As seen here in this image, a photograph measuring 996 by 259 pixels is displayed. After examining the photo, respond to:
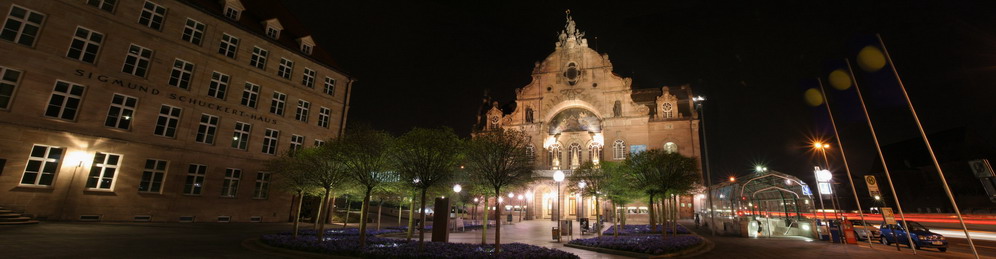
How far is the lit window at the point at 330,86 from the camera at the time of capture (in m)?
36.5

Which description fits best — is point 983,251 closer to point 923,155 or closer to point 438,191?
point 438,191

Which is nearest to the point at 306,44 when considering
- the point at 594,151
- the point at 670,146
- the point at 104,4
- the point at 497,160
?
the point at 104,4

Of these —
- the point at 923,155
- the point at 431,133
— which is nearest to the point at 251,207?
the point at 431,133

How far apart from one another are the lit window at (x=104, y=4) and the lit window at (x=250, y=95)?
28.1ft

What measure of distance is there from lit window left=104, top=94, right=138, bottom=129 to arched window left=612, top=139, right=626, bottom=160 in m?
50.1

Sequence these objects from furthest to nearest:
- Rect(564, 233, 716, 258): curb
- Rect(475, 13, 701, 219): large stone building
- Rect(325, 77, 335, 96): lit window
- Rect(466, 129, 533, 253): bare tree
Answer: Rect(475, 13, 701, 219): large stone building < Rect(325, 77, 335, 96): lit window < Rect(466, 129, 533, 253): bare tree < Rect(564, 233, 716, 258): curb

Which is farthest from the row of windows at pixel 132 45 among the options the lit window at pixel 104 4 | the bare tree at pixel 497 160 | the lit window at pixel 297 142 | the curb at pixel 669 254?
the curb at pixel 669 254

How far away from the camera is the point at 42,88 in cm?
2050

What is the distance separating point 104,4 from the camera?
2334cm

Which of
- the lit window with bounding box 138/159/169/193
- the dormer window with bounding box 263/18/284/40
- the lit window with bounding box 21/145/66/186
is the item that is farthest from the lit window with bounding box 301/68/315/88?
the lit window with bounding box 21/145/66/186

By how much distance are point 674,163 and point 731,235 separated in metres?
A: 8.29

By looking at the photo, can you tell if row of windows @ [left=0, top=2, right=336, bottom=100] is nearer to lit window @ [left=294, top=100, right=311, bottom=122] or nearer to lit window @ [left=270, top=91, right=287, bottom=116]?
lit window @ [left=270, top=91, right=287, bottom=116]

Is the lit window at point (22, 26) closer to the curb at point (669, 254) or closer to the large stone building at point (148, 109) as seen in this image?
the large stone building at point (148, 109)

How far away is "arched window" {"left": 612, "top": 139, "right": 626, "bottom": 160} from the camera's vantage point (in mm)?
54719
